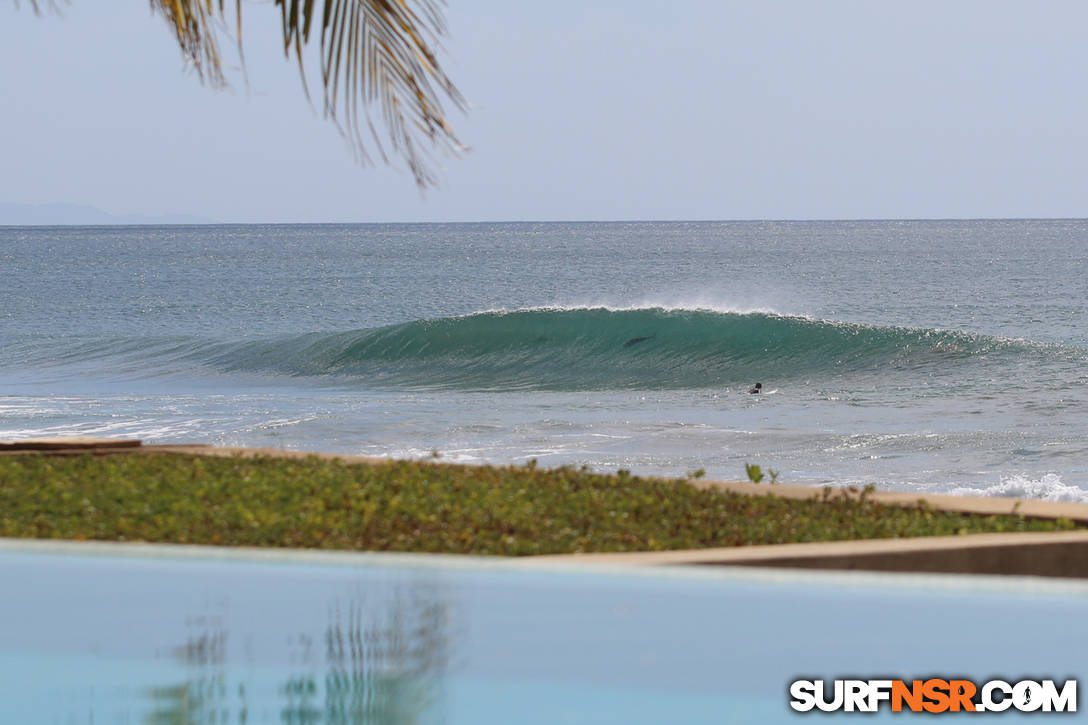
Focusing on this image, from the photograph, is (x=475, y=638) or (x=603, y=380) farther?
(x=603, y=380)

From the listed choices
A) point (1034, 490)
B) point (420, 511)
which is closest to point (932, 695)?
point (420, 511)

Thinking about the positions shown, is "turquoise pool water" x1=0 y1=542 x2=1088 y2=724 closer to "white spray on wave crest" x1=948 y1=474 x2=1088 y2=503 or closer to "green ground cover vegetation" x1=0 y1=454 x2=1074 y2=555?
"green ground cover vegetation" x1=0 y1=454 x2=1074 y2=555

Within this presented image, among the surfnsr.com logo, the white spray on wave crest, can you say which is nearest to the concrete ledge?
the surfnsr.com logo

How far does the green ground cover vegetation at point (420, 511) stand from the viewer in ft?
16.9

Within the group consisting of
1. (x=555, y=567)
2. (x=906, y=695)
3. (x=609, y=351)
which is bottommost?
(x=906, y=695)

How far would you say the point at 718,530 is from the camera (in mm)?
5414

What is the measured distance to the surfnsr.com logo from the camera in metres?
3.06

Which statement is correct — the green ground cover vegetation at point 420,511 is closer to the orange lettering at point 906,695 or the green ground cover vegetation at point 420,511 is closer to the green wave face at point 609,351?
the orange lettering at point 906,695

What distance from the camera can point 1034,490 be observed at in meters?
10.9

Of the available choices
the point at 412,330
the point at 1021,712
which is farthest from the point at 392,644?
the point at 412,330

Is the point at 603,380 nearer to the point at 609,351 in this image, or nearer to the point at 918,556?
the point at 609,351

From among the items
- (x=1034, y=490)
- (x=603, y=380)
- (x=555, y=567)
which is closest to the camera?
(x=555, y=567)

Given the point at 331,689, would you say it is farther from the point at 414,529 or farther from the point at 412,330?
the point at 412,330

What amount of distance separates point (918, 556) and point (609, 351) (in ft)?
66.9
